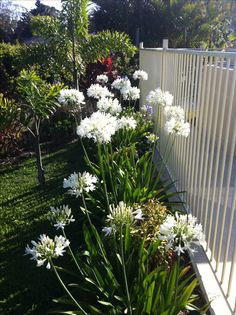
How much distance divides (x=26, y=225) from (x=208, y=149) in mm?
2314

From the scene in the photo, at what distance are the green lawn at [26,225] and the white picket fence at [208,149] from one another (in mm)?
1371

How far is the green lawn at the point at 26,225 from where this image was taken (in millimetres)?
2861

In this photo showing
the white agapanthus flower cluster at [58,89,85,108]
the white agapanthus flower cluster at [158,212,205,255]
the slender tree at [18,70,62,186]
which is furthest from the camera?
the slender tree at [18,70,62,186]

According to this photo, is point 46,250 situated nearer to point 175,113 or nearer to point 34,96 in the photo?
point 175,113

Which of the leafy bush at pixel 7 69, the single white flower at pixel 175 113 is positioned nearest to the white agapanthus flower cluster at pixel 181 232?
the single white flower at pixel 175 113

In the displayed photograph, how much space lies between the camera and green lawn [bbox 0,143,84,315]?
286 centimetres

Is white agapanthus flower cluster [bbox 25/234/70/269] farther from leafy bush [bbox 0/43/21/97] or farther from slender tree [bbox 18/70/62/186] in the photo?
leafy bush [bbox 0/43/21/97]

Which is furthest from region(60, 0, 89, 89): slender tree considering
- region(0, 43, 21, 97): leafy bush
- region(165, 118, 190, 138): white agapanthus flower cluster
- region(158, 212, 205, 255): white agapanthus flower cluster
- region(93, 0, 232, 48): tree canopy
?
region(93, 0, 232, 48): tree canopy

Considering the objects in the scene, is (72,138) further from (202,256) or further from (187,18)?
(187,18)

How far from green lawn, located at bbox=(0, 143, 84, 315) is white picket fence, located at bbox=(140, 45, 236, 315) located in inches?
54.0

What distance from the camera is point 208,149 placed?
3.00 m

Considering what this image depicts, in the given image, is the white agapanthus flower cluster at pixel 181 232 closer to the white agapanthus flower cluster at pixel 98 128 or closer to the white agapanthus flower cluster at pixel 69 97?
the white agapanthus flower cluster at pixel 98 128

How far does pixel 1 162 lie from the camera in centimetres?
649

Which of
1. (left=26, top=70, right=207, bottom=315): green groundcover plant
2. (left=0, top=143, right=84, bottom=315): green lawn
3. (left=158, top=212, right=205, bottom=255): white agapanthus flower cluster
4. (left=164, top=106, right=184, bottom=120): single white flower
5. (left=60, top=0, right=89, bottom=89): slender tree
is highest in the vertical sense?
(left=60, top=0, right=89, bottom=89): slender tree
